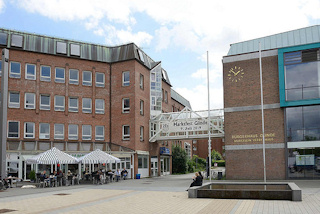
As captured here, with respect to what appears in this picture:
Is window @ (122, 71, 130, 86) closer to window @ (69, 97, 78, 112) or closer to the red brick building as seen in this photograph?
the red brick building

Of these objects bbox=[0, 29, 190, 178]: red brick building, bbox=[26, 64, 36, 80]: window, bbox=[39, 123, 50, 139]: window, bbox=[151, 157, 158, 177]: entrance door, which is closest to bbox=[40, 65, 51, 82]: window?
bbox=[0, 29, 190, 178]: red brick building

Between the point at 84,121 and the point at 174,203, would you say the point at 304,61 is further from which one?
the point at 84,121

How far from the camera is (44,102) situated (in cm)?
3120

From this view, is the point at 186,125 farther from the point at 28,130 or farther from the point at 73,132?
the point at 28,130

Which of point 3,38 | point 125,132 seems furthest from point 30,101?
point 125,132

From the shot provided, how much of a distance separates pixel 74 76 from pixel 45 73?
9.11 ft

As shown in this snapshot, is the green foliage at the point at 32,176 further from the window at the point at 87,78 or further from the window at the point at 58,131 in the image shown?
the window at the point at 87,78

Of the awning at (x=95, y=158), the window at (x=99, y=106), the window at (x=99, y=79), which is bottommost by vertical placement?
the awning at (x=95, y=158)

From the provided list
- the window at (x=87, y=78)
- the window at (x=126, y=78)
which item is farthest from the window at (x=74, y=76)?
the window at (x=126, y=78)

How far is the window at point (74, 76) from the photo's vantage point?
107 ft

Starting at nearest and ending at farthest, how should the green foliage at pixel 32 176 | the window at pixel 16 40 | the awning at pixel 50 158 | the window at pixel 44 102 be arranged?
the awning at pixel 50 158 < the green foliage at pixel 32 176 < the window at pixel 16 40 < the window at pixel 44 102

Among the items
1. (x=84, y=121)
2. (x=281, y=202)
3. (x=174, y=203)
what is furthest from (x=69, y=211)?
(x=84, y=121)

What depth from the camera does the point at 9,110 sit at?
2922 cm

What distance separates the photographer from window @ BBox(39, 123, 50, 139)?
30438 millimetres
